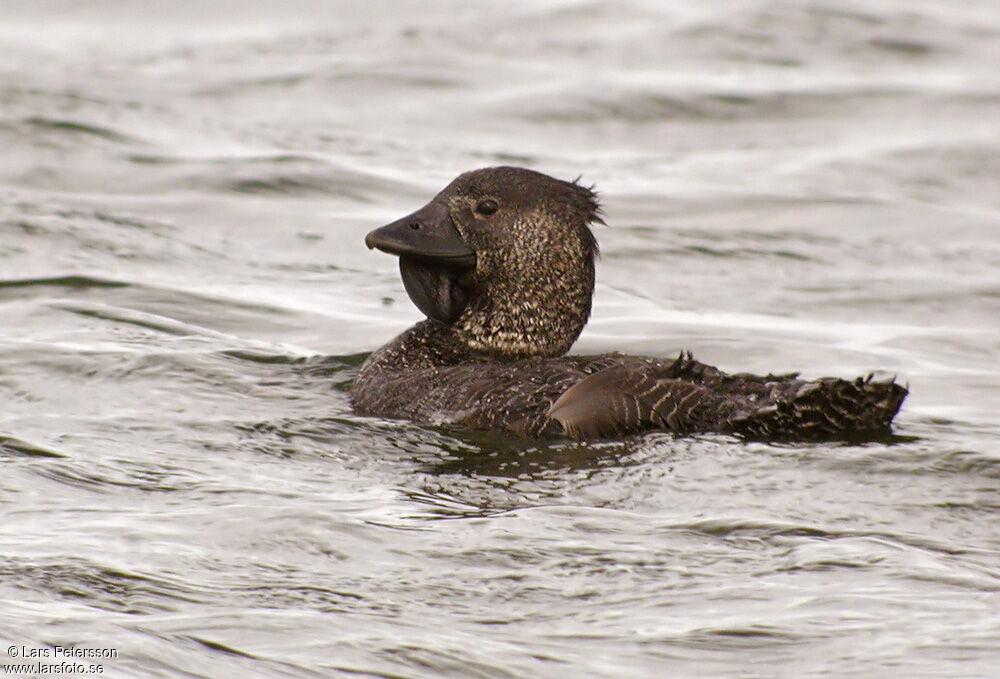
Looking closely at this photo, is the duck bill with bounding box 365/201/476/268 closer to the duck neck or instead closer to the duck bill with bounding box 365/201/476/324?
the duck bill with bounding box 365/201/476/324

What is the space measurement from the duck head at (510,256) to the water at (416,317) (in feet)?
2.59

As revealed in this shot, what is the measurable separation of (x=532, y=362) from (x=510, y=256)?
0.60 m

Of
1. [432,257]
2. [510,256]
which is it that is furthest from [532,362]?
[432,257]

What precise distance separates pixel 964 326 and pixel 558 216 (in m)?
3.73

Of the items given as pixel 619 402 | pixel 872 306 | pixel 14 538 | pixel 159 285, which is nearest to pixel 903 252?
pixel 872 306

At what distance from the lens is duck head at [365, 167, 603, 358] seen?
7.84m

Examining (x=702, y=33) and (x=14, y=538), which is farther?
(x=702, y=33)

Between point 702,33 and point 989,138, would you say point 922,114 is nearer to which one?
point 989,138

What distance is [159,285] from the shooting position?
10.8m

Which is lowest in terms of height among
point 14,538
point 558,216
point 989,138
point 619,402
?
point 14,538

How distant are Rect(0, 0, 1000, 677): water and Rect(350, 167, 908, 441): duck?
12 cm

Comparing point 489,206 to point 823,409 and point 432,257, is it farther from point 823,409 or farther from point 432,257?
point 823,409

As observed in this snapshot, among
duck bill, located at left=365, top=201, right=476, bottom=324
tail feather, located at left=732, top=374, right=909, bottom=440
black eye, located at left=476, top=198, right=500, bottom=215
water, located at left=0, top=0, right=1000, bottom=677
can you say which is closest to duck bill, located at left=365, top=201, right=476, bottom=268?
duck bill, located at left=365, top=201, right=476, bottom=324

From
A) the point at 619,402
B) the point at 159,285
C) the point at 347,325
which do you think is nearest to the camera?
the point at 619,402
